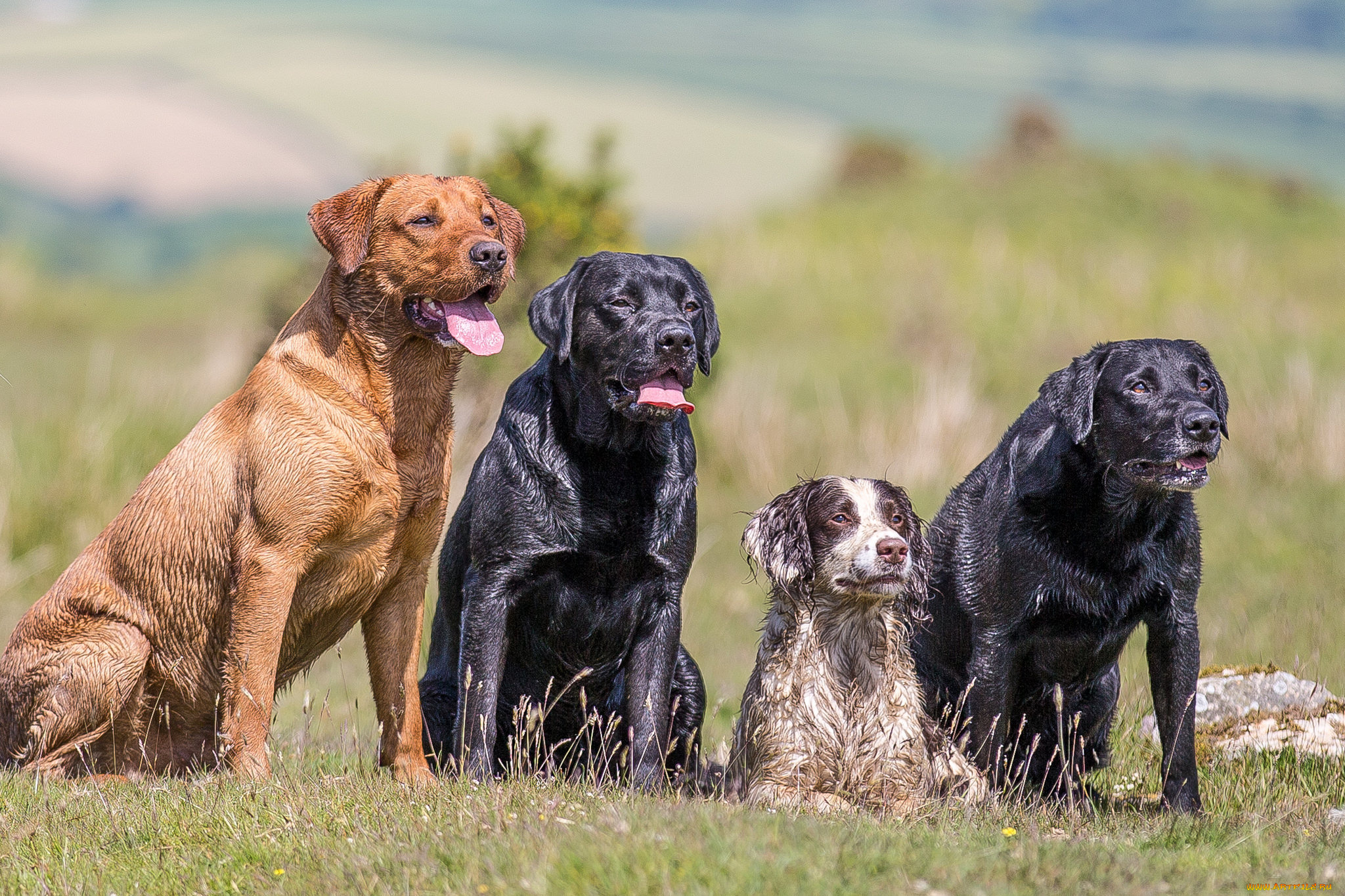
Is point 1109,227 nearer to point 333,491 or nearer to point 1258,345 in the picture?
point 1258,345

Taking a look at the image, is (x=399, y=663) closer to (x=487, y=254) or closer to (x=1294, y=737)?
(x=487, y=254)

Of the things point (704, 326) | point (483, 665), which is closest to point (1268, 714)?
point (704, 326)

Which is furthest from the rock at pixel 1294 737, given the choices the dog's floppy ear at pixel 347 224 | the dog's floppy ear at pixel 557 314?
the dog's floppy ear at pixel 347 224

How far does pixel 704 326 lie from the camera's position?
529cm

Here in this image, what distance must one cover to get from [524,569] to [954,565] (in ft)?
5.74

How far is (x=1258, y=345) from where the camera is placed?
1761 cm

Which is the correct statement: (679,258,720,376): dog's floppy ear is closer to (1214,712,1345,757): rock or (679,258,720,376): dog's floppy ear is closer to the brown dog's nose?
the brown dog's nose

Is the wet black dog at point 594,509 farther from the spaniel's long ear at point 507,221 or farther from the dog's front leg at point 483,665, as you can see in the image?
the spaniel's long ear at point 507,221

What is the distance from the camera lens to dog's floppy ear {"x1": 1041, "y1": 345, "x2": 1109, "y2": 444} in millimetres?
4910

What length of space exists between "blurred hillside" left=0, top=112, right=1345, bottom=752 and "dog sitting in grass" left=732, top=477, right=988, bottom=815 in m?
1.80

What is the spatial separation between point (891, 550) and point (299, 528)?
7.14 ft

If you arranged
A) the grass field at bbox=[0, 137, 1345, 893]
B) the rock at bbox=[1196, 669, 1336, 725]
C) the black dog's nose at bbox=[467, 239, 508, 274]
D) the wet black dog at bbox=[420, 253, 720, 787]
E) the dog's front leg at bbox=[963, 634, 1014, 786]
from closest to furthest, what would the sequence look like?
the grass field at bbox=[0, 137, 1345, 893]
the black dog's nose at bbox=[467, 239, 508, 274]
the wet black dog at bbox=[420, 253, 720, 787]
the dog's front leg at bbox=[963, 634, 1014, 786]
the rock at bbox=[1196, 669, 1336, 725]

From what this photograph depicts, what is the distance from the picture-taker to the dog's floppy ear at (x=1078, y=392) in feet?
16.1

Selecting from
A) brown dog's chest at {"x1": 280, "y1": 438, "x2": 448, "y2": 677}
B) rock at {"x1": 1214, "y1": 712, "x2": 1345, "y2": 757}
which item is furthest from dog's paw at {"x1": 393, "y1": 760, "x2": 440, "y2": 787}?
rock at {"x1": 1214, "y1": 712, "x2": 1345, "y2": 757}
